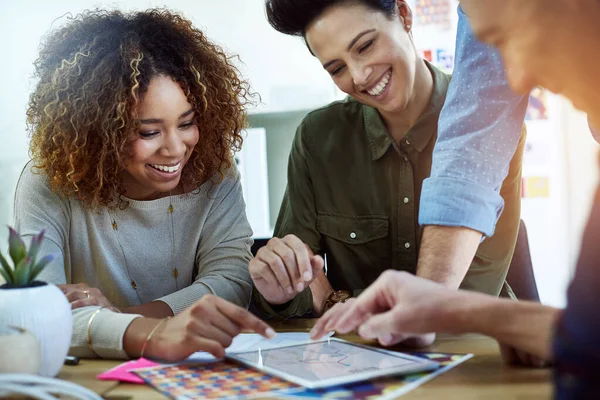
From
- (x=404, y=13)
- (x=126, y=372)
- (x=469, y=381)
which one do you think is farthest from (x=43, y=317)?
(x=404, y=13)

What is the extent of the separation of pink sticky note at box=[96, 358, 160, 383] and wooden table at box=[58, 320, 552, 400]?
0.01 m

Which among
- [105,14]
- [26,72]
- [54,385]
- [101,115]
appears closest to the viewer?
[54,385]

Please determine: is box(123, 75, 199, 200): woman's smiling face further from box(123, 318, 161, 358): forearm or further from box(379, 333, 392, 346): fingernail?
box(379, 333, 392, 346): fingernail

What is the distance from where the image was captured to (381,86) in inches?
58.6

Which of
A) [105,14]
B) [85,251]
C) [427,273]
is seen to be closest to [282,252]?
[427,273]

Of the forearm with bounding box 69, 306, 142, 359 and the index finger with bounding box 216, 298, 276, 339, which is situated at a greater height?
the index finger with bounding box 216, 298, 276, 339

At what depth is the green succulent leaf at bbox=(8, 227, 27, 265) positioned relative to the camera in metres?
0.81

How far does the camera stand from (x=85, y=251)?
1.42 metres

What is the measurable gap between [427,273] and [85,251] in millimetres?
758

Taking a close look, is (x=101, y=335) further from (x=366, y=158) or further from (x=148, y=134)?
(x=366, y=158)

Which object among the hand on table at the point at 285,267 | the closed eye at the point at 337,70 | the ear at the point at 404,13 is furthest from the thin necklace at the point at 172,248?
the ear at the point at 404,13

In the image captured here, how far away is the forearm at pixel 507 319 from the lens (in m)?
0.73

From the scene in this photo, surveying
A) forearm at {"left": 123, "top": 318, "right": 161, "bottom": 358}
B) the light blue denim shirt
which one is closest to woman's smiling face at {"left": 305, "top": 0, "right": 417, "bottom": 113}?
the light blue denim shirt

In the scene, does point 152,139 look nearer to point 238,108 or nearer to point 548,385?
point 238,108
